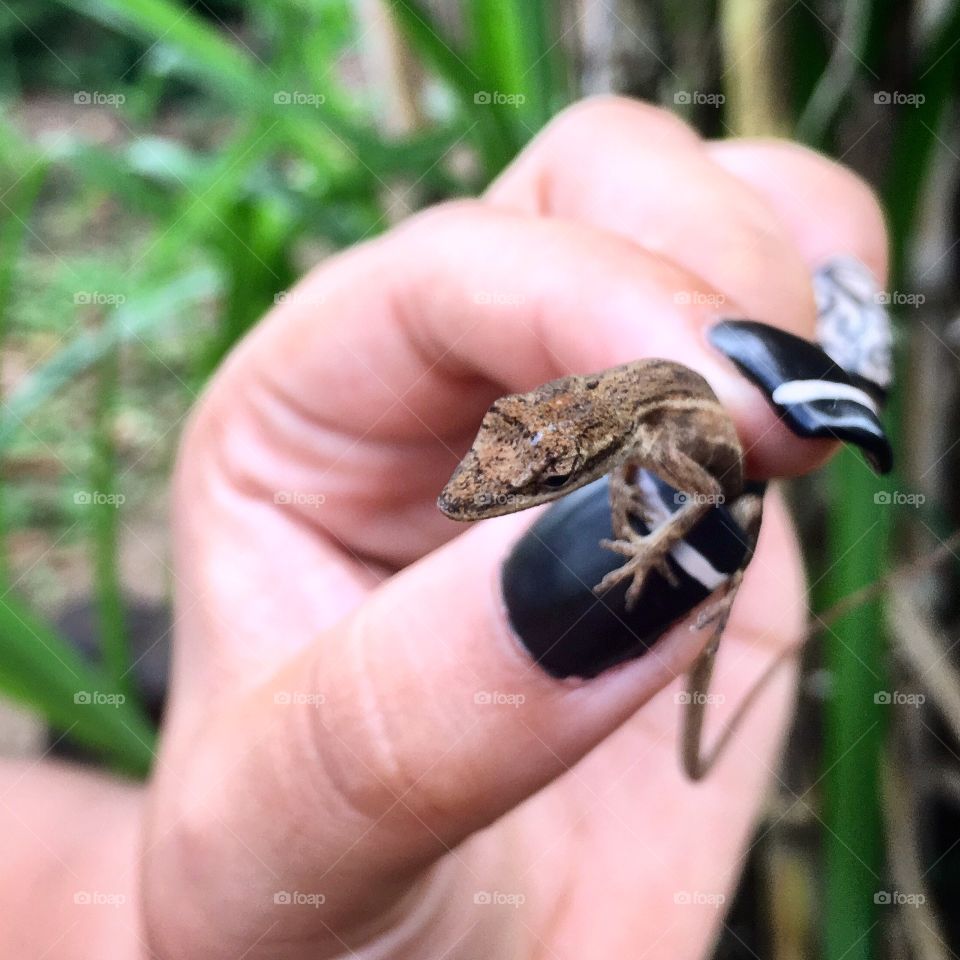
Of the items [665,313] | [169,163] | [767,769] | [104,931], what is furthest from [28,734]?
[665,313]

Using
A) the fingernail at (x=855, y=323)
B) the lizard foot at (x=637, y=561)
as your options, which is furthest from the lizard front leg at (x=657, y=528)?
the fingernail at (x=855, y=323)

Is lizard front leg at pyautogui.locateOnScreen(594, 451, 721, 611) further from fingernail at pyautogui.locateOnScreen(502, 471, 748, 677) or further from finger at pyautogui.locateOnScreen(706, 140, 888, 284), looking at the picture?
finger at pyautogui.locateOnScreen(706, 140, 888, 284)

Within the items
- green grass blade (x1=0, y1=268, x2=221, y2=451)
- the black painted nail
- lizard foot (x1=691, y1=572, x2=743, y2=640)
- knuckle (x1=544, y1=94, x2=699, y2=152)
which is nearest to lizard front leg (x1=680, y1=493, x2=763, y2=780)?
lizard foot (x1=691, y1=572, x2=743, y2=640)

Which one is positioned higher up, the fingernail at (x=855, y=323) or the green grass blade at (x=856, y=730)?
the fingernail at (x=855, y=323)

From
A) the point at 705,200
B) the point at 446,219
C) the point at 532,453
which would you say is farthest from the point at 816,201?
the point at 532,453

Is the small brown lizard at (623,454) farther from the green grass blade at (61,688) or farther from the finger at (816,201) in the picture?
the green grass blade at (61,688)

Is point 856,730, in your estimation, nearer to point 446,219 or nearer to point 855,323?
point 855,323
